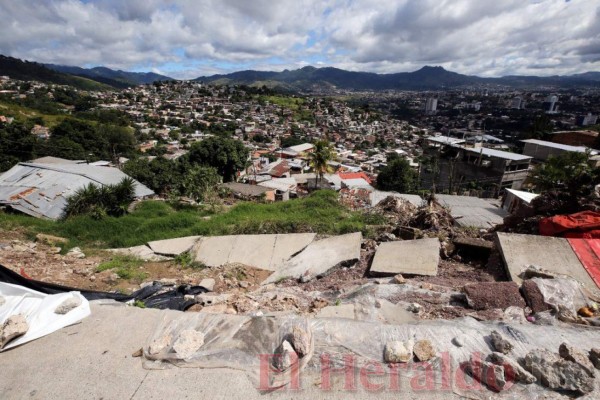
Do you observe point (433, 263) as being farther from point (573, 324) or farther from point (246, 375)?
point (246, 375)

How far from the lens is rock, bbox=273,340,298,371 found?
246 centimetres

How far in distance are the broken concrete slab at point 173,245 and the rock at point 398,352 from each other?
671 centimetres

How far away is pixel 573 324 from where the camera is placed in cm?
301

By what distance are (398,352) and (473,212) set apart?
32.1 feet

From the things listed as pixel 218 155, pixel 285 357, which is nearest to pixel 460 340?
pixel 285 357

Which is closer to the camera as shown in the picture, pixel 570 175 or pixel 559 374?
pixel 559 374

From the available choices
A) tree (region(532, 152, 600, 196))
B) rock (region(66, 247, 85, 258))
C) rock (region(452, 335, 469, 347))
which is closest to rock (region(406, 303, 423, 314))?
rock (region(452, 335, 469, 347))

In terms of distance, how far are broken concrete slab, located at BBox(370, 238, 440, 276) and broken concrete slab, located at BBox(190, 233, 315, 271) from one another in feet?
7.31

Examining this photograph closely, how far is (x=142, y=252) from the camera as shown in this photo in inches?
330

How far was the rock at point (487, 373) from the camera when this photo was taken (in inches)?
87.9

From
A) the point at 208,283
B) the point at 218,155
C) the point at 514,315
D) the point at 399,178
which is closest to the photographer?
the point at 514,315

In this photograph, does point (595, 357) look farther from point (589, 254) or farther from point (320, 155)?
point (320, 155)

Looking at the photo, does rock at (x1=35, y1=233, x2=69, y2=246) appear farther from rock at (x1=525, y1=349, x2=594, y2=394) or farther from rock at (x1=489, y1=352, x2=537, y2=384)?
rock at (x1=525, y1=349, x2=594, y2=394)

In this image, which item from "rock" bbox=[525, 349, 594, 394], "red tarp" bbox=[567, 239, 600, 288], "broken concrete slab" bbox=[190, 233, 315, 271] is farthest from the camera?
"broken concrete slab" bbox=[190, 233, 315, 271]
